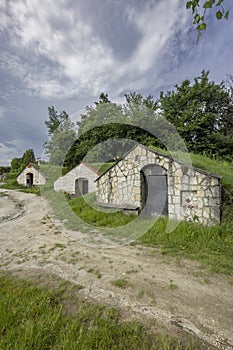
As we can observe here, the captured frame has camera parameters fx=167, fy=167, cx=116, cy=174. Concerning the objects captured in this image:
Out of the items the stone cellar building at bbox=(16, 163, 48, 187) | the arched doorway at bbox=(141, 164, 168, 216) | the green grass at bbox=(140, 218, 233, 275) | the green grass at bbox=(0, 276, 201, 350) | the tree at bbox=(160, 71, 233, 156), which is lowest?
the green grass at bbox=(0, 276, 201, 350)

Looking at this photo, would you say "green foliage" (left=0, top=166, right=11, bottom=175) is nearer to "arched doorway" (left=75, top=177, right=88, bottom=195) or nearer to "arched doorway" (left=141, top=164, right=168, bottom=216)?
"arched doorway" (left=75, top=177, right=88, bottom=195)

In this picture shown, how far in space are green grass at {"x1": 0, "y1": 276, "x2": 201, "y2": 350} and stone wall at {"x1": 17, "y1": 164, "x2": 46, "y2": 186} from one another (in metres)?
22.6

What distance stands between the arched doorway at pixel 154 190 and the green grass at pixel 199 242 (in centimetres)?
88

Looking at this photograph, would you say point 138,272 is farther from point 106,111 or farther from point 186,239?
point 106,111

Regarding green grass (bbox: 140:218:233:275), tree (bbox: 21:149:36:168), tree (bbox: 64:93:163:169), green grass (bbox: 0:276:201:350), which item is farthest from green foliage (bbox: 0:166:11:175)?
green grass (bbox: 0:276:201:350)

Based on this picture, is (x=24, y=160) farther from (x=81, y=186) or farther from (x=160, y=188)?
(x=160, y=188)

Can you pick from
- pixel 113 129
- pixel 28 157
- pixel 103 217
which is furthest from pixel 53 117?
pixel 103 217

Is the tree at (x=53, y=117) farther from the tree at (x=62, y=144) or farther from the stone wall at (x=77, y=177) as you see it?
the stone wall at (x=77, y=177)

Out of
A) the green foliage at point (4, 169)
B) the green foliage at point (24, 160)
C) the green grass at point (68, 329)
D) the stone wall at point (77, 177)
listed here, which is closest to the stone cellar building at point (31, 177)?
the stone wall at point (77, 177)

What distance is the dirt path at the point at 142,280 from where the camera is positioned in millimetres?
2133

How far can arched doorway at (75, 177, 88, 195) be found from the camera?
14945 millimetres

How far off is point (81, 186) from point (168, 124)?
488 inches

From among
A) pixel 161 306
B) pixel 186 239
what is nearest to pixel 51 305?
pixel 161 306

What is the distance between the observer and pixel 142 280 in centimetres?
302
